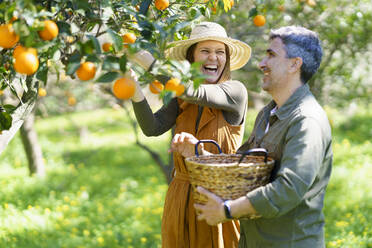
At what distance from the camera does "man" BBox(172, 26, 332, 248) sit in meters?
1.51

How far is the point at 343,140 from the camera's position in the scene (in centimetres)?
775

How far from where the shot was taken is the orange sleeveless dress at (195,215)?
2.17 metres

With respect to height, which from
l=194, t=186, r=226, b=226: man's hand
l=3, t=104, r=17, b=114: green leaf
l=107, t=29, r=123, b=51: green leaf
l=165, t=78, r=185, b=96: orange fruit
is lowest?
l=194, t=186, r=226, b=226: man's hand

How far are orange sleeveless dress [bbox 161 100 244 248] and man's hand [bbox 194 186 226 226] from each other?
547 millimetres

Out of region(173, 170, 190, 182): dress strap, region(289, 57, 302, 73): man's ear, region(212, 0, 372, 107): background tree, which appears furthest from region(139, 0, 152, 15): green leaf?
region(212, 0, 372, 107): background tree

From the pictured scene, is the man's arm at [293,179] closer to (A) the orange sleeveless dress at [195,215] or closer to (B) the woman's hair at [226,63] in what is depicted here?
(A) the orange sleeveless dress at [195,215]

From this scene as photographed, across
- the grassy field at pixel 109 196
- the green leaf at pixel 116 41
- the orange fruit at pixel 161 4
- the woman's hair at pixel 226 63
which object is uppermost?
the orange fruit at pixel 161 4

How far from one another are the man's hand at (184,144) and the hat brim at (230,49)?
1.64ft

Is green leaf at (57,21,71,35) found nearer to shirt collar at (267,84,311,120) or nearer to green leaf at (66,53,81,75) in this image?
green leaf at (66,53,81,75)

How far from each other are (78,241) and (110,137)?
6.45 meters

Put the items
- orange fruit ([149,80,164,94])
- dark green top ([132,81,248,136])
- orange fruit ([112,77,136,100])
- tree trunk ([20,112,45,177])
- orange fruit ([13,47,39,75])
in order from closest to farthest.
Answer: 1. orange fruit ([13,47,39,75])
2. orange fruit ([112,77,136,100])
3. orange fruit ([149,80,164,94])
4. dark green top ([132,81,248,136])
5. tree trunk ([20,112,45,177])

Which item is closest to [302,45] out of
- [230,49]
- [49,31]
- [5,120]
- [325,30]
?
[230,49]

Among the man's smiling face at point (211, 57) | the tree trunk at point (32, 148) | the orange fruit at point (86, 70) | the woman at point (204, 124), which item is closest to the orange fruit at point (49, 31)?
the orange fruit at point (86, 70)

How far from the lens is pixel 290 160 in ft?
5.01
